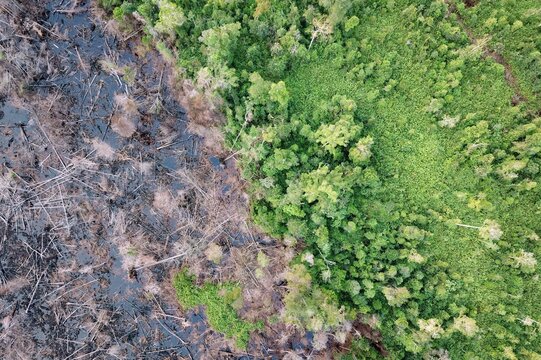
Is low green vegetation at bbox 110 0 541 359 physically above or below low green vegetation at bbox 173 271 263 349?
above

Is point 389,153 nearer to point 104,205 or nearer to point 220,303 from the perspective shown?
point 220,303

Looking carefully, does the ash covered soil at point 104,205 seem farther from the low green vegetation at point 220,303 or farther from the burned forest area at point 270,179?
the low green vegetation at point 220,303

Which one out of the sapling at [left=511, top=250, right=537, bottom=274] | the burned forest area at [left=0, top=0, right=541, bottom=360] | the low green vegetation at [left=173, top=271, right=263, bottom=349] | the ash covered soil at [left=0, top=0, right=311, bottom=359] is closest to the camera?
the sapling at [left=511, top=250, right=537, bottom=274]

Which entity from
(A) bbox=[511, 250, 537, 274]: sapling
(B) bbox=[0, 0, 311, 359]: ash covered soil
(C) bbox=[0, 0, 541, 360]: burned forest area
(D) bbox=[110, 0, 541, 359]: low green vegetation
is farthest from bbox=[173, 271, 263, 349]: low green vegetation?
(A) bbox=[511, 250, 537, 274]: sapling

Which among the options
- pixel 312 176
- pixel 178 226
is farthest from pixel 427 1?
pixel 178 226

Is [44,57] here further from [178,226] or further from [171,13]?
[178,226]

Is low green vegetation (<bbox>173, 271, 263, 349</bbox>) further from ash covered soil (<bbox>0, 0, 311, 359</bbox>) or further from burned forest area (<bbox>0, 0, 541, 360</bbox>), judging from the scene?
ash covered soil (<bbox>0, 0, 311, 359</bbox>)

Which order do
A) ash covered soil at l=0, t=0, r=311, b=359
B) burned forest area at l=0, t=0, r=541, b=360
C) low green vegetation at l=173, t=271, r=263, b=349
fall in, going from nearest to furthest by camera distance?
burned forest area at l=0, t=0, r=541, b=360 → low green vegetation at l=173, t=271, r=263, b=349 → ash covered soil at l=0, t=0, r=311, b=359

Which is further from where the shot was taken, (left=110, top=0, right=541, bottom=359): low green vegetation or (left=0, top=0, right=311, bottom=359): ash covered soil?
(left=0, top=0, right=311, bottom=359): ash covered soil
